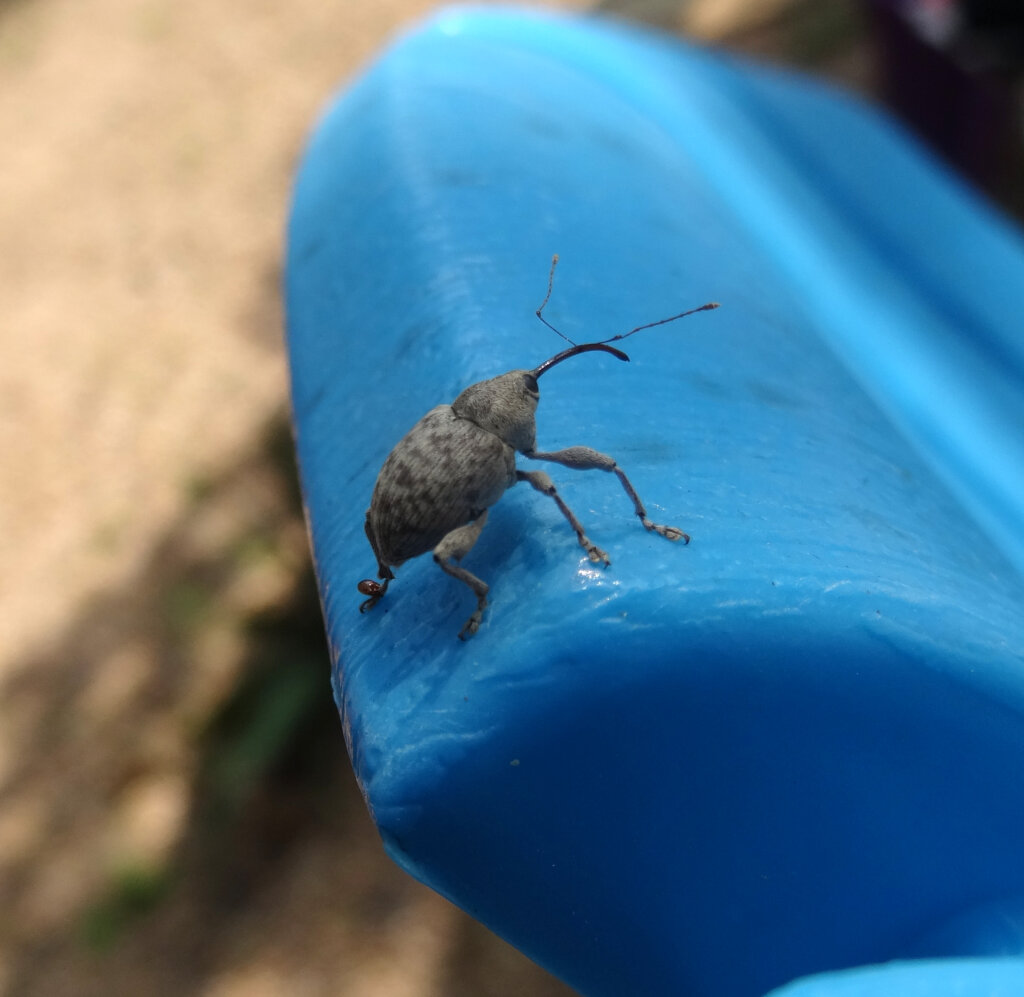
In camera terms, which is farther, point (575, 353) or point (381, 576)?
point (575, 353)

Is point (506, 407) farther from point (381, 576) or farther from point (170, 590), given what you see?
point (170, 590)

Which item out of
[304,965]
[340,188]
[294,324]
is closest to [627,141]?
[340,188]

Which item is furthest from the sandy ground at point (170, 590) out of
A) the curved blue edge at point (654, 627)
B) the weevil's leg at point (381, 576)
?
the weevil's leg at point (381, 576)

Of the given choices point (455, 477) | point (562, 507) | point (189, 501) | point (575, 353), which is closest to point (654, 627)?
point (562, 507)

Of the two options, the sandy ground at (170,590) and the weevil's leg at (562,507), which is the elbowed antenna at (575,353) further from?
the sandy ground at (170,590)

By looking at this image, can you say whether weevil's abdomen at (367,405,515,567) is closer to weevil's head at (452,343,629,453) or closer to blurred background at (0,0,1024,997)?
weevil's head at (452,343,629,453)

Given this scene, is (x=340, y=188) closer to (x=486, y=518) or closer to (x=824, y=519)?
Answer: (x=486, y=518)

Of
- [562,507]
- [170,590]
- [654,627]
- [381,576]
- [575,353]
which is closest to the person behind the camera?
[654,627]
